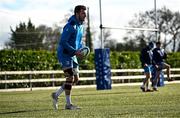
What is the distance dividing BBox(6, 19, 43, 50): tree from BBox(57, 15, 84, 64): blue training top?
226 ft

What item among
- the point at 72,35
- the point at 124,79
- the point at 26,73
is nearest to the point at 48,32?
the point at 124,79

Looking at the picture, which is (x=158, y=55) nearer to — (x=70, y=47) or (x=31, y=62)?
(x=31, y=62)

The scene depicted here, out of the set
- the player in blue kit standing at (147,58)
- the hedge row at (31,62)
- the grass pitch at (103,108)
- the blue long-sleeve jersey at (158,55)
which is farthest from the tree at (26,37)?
the grass pitch at (103,108)

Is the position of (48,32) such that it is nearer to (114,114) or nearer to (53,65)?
(53,65)

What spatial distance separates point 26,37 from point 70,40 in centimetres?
7370

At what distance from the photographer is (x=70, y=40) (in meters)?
11.4

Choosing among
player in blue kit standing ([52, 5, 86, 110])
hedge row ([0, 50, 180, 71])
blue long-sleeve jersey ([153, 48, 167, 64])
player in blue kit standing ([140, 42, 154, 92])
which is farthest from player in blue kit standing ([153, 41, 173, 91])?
player in blue kit standing ([52, 5, 86, 110])

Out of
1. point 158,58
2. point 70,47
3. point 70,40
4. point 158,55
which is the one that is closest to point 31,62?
point 158,58

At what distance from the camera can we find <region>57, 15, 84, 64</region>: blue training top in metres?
11.2

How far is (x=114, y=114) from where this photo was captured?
9164 mm

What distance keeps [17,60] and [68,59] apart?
57.4 ft

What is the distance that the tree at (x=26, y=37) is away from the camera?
8138 centimetres

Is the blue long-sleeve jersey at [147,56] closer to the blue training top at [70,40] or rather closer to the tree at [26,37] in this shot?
the blue training top at [70,40]

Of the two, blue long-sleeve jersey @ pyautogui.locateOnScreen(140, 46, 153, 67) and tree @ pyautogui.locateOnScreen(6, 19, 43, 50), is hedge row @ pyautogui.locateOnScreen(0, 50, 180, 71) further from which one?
tree @ pyautogui.locateOnScreen(6, 19, 43, 50)
